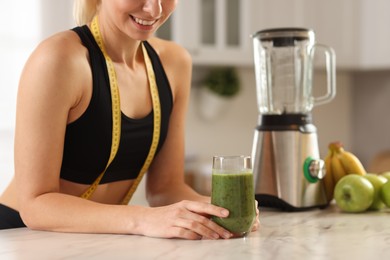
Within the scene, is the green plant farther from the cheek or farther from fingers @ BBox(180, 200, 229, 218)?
fingers @ BBox(180, 200, 229, 218)

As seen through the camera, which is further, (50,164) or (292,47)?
(292,47)

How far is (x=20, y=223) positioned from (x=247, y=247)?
2.25ft

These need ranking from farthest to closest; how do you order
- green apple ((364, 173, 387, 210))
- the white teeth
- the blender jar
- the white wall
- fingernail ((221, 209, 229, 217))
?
1. the white wall
2. the blender jar
3. green apple ((364, 173, 387, 210))
4. the white teeth
5. fingernail ((221, 209, 229, 217))

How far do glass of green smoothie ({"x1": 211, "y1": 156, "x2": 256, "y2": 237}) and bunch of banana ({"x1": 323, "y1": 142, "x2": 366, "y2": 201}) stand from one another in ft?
1.72

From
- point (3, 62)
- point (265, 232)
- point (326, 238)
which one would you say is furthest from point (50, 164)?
point (3, 62)

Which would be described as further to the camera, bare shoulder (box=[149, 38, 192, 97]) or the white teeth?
bare shoulder (box=[149, 38, 192, 97])

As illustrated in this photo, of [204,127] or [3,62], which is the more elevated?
[3,62]

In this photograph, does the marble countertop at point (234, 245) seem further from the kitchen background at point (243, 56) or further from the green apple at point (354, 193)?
the kitchen background at point (243, 56)

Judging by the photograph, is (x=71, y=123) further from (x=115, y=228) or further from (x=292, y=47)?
(x=292, y=47)

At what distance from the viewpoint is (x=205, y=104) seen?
3963mm

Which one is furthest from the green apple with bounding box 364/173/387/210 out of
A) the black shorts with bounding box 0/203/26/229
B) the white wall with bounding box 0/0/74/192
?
the white wall with bounding box 0/0/74/192

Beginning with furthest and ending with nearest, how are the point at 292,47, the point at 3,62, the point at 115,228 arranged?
the point at 3,62 < the point at 292,47 < the point at 115,228

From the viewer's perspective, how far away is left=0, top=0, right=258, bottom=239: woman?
130 cm

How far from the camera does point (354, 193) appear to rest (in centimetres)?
156
